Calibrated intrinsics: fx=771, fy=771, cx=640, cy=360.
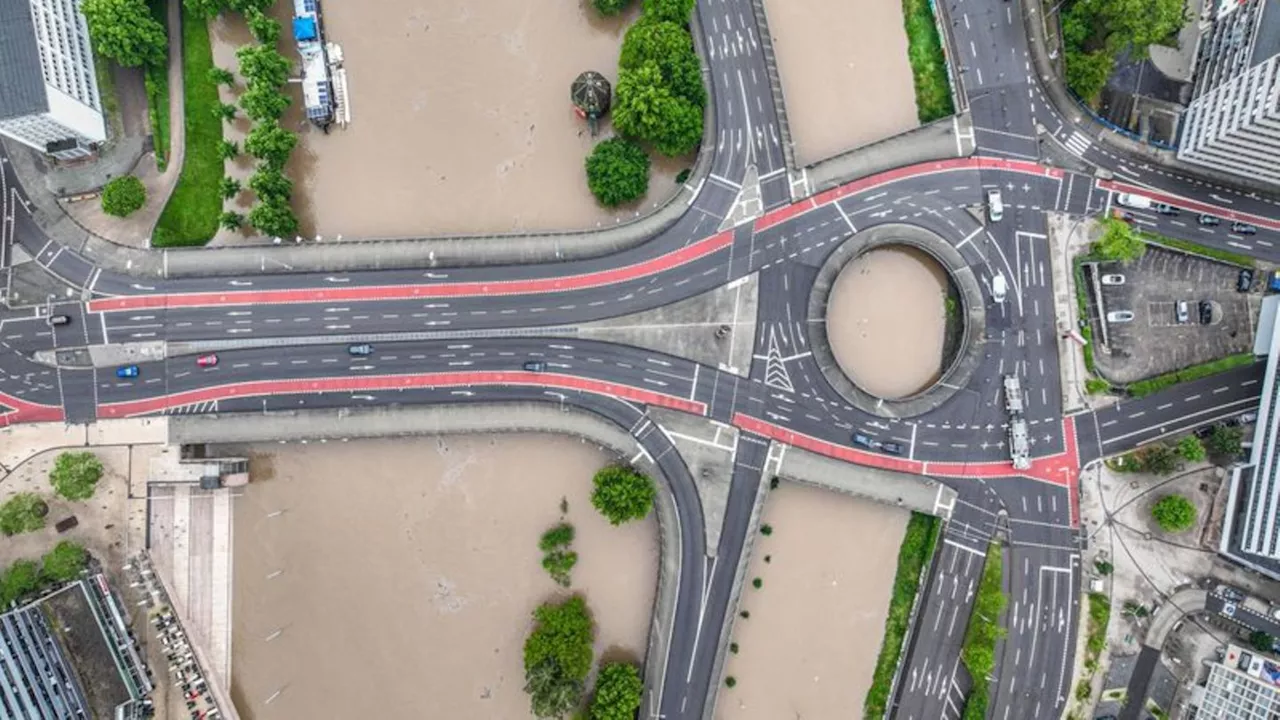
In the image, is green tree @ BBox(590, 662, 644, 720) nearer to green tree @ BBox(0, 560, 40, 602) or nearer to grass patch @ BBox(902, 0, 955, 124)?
green tree @ BBox(0, 560, 40, 602)

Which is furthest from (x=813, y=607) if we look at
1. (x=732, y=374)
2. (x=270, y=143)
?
(x=270, y=143)

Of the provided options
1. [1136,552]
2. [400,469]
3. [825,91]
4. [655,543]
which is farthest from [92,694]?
[1136,552]

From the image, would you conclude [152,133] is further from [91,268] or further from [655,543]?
[655,543]

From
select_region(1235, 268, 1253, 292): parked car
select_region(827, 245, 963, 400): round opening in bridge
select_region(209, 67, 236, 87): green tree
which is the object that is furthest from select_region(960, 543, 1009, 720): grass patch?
select_region(209, 67, 236, 87): green tree

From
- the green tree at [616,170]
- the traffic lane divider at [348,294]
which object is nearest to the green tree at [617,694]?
the traffic lane divider at [348,294]

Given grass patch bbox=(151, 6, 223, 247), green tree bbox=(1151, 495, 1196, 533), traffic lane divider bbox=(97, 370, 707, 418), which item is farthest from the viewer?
grass patch bbox=(151, 6, 223, 247)

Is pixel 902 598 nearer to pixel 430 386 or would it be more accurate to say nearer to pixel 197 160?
pixel 430 386

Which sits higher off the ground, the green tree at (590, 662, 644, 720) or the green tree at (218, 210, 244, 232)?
the green tree at (218, 210, 244, 232)
